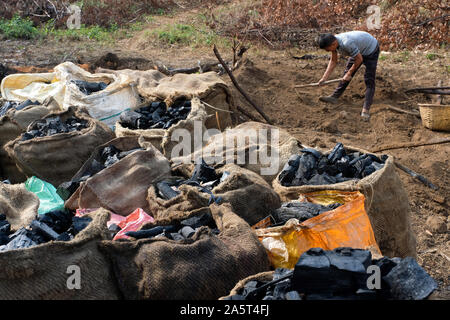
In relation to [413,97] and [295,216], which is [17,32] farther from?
[295,216]

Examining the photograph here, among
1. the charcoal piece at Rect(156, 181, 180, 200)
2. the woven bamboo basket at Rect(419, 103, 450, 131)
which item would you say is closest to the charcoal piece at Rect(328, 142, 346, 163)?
the charcoal piece at Rect(156, 181, 180, 200)

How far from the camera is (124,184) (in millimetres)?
3736

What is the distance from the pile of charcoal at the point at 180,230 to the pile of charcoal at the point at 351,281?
0.68m

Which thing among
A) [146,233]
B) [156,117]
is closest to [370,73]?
[156,117]

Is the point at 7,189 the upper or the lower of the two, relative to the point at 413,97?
upper

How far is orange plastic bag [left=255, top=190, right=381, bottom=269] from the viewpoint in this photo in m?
2.88

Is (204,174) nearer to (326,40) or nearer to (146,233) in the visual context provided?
(146,233)

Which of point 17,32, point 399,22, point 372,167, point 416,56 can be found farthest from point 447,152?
point 17,32

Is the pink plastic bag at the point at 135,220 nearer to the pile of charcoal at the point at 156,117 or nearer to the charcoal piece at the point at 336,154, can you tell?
the charcoal piece at the point at 336,154

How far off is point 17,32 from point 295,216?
10.8m

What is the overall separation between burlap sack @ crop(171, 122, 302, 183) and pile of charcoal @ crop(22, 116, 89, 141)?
1.00 metres

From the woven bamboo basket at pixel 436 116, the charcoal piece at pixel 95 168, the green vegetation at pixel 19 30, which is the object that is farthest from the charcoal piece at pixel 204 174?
the green vegetation at pixel 19 30

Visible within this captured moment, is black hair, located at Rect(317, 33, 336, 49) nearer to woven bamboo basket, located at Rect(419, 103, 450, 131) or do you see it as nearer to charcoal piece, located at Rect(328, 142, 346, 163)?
woven bamboo basket, located at Rect(419, 103, 450, 131)

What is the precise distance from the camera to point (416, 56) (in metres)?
9.90
